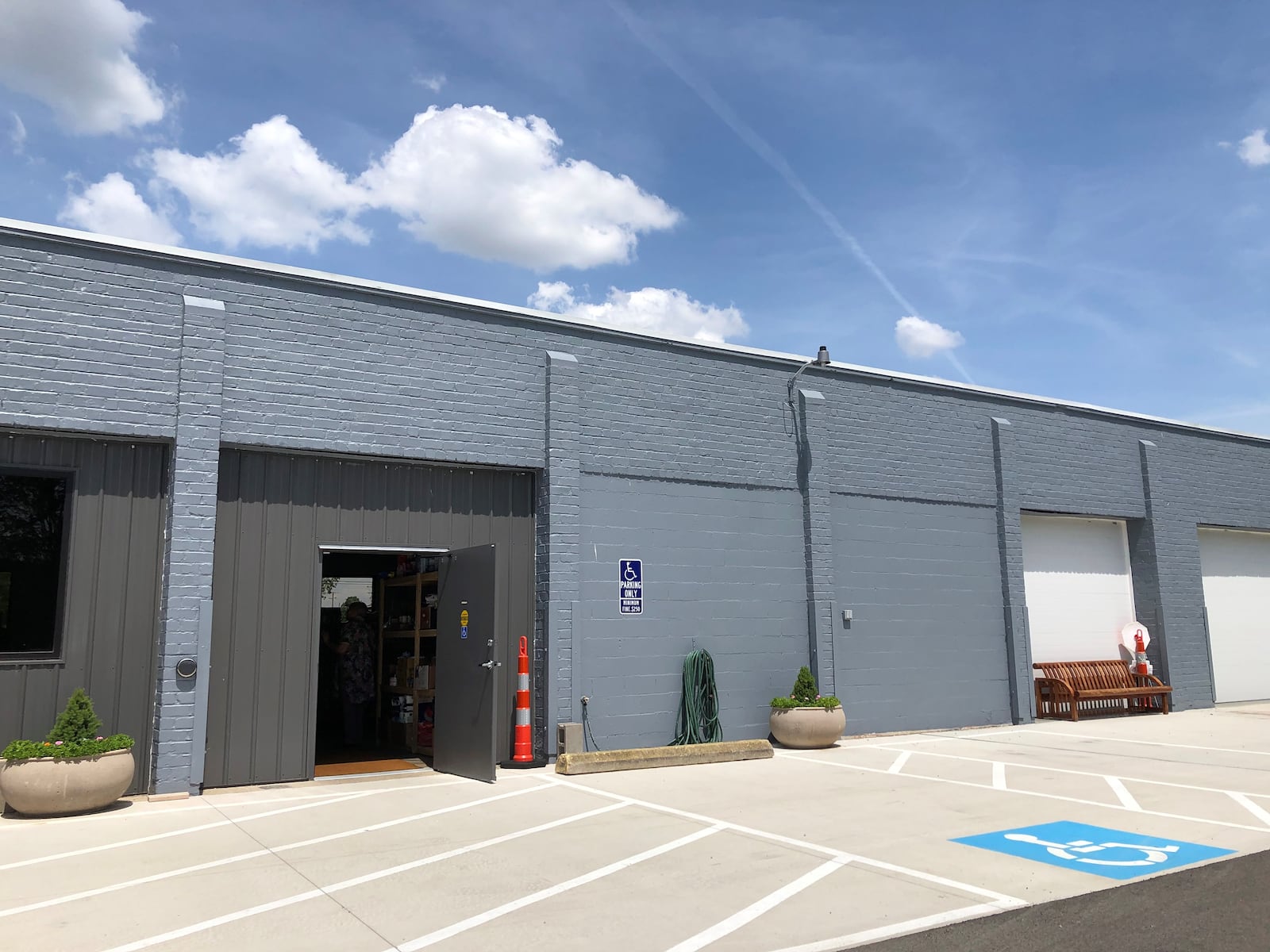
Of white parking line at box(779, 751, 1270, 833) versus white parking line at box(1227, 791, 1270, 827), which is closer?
white parking line at box(779, 751, 1270, 833)

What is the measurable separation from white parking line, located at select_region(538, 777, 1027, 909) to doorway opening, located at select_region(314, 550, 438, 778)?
329 cm

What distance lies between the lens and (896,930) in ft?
16.1

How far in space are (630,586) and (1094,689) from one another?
29.7ft

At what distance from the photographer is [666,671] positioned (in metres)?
12.3

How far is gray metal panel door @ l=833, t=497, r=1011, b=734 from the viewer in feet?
46.1

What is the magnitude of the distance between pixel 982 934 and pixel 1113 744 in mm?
9364

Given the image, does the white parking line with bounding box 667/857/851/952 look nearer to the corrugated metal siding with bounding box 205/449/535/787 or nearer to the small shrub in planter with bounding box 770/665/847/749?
the corrugated metal siding with bounding box 205/449/535/787

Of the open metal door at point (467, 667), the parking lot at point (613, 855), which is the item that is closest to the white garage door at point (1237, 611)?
the parking lot at point (613, 855)

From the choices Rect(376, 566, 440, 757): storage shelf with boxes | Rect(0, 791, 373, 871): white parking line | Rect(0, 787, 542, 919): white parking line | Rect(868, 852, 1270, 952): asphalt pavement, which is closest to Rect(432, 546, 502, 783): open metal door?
Rect(376, 566, 440, 757): storage shelf with boxes

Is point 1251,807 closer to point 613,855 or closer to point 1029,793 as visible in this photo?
point 1029,793

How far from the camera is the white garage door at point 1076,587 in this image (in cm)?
1662

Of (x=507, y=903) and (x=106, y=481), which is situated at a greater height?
(x=106, y=481)

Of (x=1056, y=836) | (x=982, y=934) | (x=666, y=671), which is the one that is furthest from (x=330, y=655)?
(x=982, y=934)

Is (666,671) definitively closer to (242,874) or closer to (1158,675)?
(242,874)
